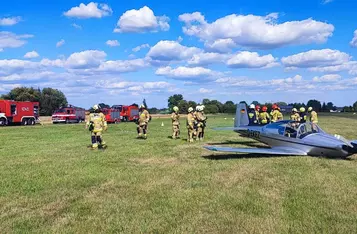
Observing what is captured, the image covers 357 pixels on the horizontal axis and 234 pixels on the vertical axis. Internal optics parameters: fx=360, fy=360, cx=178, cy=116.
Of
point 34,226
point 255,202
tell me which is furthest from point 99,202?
point 255,202

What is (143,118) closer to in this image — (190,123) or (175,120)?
(175,120)

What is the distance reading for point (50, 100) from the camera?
10262cm

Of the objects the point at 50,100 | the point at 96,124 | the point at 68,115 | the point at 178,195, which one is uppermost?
the point at 50,100

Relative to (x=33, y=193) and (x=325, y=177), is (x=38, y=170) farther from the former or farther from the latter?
(x=325, y=177)

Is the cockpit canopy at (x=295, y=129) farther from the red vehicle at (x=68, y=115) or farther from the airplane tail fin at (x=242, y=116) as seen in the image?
the red vehicle at (x=68, y=115)

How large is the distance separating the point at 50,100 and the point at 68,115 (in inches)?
2227

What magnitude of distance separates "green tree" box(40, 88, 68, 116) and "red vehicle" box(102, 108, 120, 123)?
58958 mm

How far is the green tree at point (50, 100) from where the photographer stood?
331 feet

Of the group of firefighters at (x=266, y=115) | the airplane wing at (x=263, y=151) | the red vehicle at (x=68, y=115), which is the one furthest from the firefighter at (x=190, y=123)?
the red vehicle at (x=68, y=115)

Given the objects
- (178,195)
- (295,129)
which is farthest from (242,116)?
(178,195)

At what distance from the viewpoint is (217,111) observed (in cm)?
12244

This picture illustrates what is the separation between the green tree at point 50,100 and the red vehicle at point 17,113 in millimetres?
57071

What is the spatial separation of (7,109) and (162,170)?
35.8 metres

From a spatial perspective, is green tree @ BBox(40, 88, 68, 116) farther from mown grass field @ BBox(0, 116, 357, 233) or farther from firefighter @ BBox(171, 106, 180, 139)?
mown grass field @ BBox(0, 116, 357, 233)
